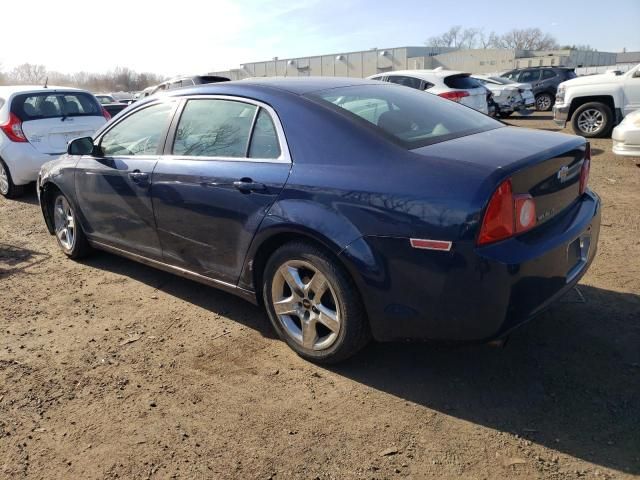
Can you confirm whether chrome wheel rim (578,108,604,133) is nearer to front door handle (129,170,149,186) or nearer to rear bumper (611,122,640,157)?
rear bumper (611,122,640,157)

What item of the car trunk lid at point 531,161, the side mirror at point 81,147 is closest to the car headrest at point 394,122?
the car trunk lid at point 531,161

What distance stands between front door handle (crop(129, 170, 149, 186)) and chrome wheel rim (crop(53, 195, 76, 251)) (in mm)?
1315

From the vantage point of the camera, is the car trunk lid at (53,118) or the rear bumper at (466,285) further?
the car trunk lid at (53,118)

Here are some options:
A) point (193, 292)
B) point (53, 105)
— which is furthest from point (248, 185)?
point (53, 105)

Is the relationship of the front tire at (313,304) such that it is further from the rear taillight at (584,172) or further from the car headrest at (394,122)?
the rear taillight at (584,172)

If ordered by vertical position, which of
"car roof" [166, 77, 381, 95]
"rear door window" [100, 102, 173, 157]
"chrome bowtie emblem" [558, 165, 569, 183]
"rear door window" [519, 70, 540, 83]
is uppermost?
"rear door window" [519, 70, 540, 83]

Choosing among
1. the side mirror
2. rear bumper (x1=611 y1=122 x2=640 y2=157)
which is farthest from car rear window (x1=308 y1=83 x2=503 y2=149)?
rear bumper (x1=611 y1=122 x2=640 y2=157)

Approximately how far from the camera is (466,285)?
95.3 inches

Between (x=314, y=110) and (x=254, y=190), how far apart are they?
0.58 metres

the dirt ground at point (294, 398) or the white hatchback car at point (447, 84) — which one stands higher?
the white hatchback car at point (447, 84)

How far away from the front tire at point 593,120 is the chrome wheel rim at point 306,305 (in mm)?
10132

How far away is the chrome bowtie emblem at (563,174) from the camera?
2793 mm

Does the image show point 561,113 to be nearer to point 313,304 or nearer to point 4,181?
point 313,304

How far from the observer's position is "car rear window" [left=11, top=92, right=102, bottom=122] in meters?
7.60
